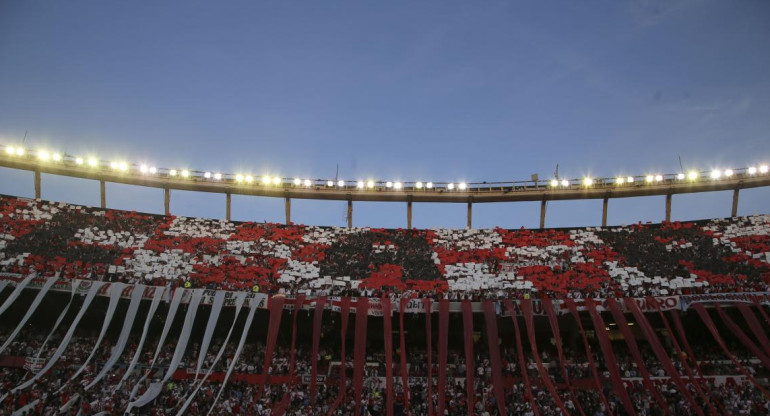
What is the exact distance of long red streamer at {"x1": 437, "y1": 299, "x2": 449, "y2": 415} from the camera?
21.8 meters

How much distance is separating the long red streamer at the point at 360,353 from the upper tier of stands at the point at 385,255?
3.93m

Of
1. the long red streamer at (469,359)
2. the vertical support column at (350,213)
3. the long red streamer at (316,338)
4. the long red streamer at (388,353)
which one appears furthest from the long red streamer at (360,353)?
the vertical support column at (350,213)

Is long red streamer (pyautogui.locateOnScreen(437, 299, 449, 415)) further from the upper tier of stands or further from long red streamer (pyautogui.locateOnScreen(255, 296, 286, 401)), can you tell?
long red streamer (pyautogui.locateOnScreen(255, 296, 286, 401))

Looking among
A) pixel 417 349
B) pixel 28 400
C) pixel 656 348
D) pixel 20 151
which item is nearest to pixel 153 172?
pixel 20 151

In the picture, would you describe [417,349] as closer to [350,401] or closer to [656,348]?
[350,401]

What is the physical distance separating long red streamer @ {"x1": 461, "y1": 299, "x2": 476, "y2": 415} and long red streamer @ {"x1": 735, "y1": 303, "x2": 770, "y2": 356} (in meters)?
13.3

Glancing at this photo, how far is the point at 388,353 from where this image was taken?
78.8 ft

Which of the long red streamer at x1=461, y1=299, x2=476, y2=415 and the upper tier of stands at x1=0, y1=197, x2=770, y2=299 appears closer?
the long red streamer at x1=461, y1=299, x2=476, y2=415

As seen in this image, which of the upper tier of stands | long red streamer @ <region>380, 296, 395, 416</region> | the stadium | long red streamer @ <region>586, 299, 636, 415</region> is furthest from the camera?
the upper tier of stands

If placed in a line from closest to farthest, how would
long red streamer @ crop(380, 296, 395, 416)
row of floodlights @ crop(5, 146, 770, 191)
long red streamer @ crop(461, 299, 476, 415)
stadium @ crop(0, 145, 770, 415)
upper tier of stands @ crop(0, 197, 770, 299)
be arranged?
long red streamer @ crop(461, 299, 476, 415) < long red streamer @ crop(380, 296, 395, 416) < stadium @ crop(0, 145, 770, 415) < upper tier of stands @ crop(0, 197, 770, 299) < row of floodlights @ crop(5, 146, 770, 191)

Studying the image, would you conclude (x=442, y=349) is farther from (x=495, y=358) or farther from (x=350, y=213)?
(x=350, y=213)

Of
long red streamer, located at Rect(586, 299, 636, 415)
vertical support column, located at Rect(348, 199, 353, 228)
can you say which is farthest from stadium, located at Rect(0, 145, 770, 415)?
vertical support column, located at Rect(348, 199, 353, 228)

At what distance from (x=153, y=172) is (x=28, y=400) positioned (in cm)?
2361

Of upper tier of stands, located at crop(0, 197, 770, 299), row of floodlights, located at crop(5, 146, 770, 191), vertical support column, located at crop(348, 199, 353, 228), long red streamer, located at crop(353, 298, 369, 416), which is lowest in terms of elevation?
long red streamer, located at crop(353, 298, 369, 416)
